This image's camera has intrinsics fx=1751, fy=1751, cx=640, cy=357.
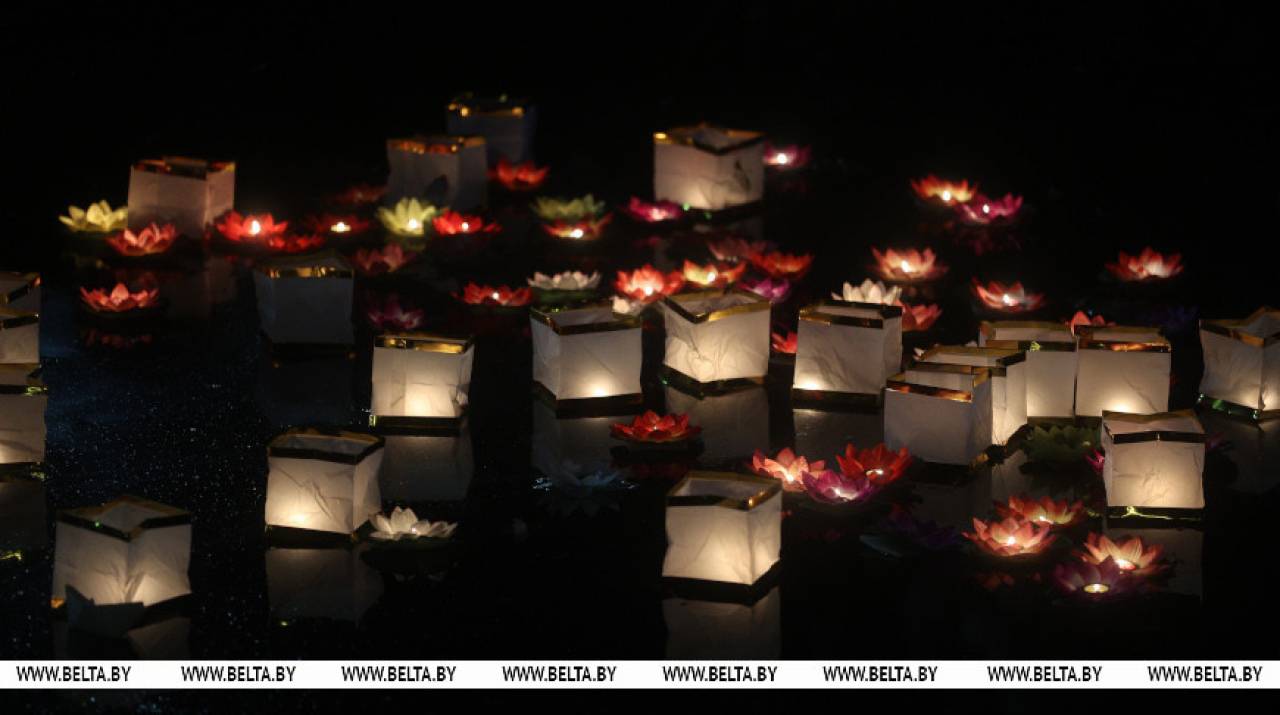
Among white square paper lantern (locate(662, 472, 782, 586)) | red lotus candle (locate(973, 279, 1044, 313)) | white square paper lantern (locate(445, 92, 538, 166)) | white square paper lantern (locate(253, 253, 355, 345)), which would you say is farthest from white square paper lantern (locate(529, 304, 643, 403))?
white square paper lantern (locate(445, 92, 538, 166))

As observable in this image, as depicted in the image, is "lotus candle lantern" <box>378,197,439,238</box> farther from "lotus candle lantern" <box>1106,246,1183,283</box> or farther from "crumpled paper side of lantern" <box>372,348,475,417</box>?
"lotus candle lantern" <box>1106,246,1183,283</box>

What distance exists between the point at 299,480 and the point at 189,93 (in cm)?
654

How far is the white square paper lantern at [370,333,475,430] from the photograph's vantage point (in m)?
5.57

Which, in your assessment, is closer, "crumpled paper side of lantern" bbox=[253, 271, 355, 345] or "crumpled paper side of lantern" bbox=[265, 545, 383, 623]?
"crumpled paper side of lantern" bbox=[265, 545, 383, 623]

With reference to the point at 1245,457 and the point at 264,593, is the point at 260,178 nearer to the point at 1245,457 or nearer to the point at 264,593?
the point at 264,593

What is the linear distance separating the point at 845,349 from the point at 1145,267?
200 cm

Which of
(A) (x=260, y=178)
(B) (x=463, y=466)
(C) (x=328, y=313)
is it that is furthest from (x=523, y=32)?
(B) (x=463, y=466)

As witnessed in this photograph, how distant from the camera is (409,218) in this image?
7746mm

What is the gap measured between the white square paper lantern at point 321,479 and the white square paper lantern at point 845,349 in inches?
67.3

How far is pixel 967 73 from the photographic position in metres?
11.1

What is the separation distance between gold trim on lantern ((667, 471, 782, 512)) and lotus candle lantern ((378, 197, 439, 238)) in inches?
136

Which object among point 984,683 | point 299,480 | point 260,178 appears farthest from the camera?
point 260,178

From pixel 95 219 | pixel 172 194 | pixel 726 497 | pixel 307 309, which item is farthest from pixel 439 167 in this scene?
pixel 726 497

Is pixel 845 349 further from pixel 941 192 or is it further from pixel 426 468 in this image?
pixel 941 192
